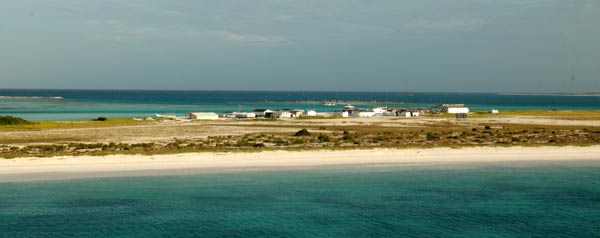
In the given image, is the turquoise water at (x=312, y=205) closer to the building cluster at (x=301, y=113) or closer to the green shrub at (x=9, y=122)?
the green shrub at (x=9, y=122)

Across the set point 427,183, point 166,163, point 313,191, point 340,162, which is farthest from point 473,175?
point 166,163

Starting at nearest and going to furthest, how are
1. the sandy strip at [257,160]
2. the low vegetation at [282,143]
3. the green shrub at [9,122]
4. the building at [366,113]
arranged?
the sandy strip at [257,160] < the low vegetation at [282,143] < the green shrub at [9,122] < the building at [366,113]

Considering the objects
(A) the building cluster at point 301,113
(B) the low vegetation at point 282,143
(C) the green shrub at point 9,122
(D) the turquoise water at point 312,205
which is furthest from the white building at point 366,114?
(D) the turquoise water at point 312,205

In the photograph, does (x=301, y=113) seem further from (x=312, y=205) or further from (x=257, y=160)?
(x=312, y=205)

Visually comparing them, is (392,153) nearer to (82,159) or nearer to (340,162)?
(340,162)

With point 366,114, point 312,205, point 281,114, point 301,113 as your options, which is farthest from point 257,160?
point 366,114

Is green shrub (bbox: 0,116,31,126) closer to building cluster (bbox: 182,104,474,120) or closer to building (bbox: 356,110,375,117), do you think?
building cluster (bbox: 182,104,474,120)
